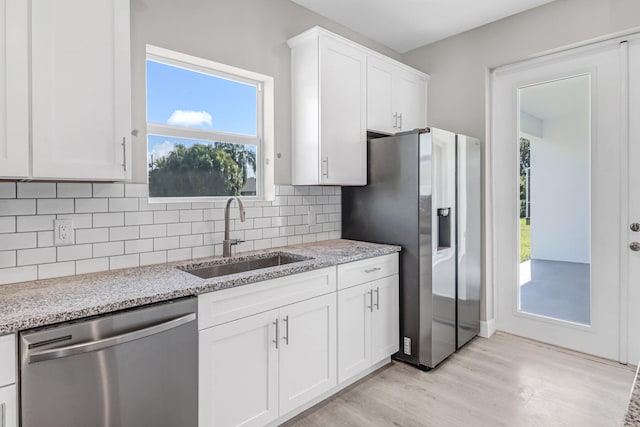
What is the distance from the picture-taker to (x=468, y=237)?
9.85ft

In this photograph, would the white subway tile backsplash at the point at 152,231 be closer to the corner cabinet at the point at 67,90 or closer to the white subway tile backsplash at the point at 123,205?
the white subway tile backsplash at the point at 123,205

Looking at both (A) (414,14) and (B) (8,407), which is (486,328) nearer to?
(A) (414,14)

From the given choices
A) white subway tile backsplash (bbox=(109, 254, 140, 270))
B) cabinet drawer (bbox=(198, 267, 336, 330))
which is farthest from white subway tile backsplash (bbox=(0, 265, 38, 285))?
cabinet drawer (bbox=(198, 267, 336, 330))

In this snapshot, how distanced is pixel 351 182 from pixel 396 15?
4.78 ft

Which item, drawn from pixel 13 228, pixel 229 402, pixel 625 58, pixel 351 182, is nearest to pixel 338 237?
pixel 351 182

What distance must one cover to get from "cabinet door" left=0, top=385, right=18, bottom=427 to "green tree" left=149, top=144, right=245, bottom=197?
1267 millimetres

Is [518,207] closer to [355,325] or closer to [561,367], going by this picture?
[561,367]

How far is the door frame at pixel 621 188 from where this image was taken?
8.55 feet

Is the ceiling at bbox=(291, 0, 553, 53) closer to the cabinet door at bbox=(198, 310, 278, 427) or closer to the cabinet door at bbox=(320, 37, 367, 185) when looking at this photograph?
Result: the cabinet door at bbox=(320, 37, 367, 185)

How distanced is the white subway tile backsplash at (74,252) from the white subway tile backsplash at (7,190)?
31 cm

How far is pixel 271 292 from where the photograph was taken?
6.08 feet

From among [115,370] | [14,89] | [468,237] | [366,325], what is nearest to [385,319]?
[366,325]

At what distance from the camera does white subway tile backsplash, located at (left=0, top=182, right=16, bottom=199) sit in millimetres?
1618

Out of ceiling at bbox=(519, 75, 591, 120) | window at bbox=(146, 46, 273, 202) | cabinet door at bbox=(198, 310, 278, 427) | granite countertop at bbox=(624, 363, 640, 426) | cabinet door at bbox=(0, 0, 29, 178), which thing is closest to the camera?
granite countertop at bbox=(624, 363, 640, 426)
